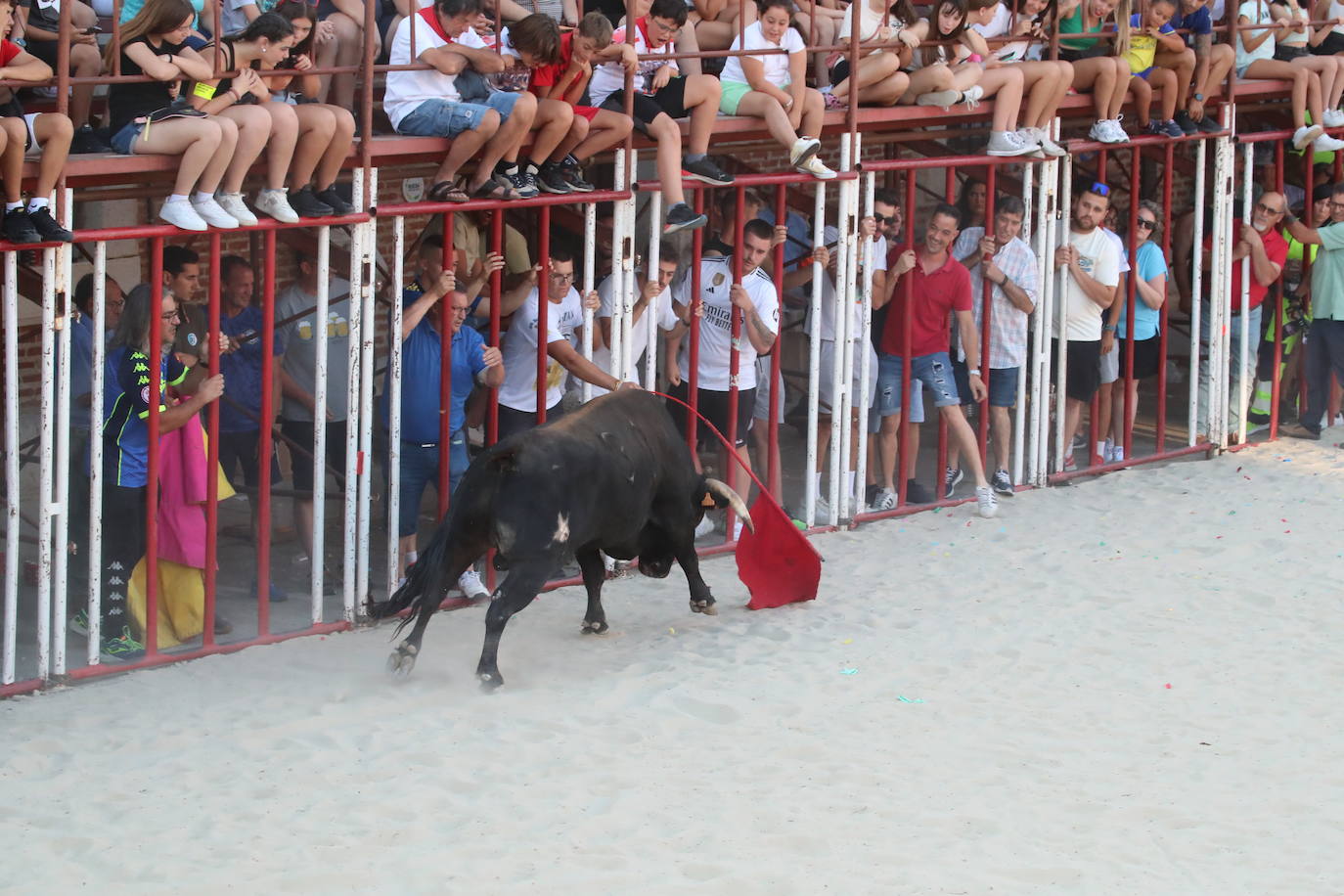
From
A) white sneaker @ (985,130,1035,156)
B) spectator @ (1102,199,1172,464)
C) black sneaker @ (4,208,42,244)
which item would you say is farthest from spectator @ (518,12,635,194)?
spectator @ (1102,199,1172,464)

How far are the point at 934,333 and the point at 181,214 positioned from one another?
4.76m

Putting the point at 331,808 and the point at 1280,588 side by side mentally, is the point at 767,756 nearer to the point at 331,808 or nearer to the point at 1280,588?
the point at 331,808

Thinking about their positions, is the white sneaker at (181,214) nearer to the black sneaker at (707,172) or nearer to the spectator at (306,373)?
the spectator at (306,373)

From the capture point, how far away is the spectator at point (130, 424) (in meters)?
7.77

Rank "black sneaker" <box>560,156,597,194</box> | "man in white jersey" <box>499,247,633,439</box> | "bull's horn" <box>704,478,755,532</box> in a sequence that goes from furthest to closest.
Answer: "man in white jersey" <box>499,247,633,439</box>
"black sneaker" <box>560,156,597,194</box>
"bull's horn" <box>704,478,755,532</box>

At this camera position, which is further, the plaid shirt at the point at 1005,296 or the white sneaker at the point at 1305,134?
the white sneaker at the point at 1305,134

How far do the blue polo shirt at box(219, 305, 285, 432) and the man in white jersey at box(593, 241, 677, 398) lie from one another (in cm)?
161

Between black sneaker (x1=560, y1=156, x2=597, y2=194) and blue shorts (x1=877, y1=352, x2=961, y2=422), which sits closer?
black sneaker (x1=560, y1=156, x2=597, y2=194)

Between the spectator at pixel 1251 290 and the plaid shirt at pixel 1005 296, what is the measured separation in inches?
81.8

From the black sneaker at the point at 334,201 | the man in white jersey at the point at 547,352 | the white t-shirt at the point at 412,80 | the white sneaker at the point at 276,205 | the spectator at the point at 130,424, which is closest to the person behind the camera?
the spectator at the point at 130,424

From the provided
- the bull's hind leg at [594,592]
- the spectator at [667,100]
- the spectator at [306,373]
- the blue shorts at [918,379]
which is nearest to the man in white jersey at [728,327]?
the spectator at [667,100]

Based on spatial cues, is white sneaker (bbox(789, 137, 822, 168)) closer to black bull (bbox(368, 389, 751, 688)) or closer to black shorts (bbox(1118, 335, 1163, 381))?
black bull (bbox(368, 389, 751, 688))

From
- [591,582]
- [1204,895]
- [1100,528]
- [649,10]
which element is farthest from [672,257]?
[1204,895]

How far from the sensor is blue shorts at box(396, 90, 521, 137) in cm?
837
